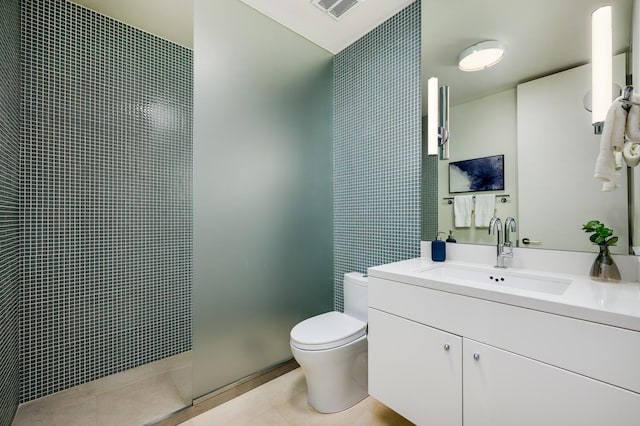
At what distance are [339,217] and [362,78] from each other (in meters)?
1.13

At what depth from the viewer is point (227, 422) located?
1.50 meters

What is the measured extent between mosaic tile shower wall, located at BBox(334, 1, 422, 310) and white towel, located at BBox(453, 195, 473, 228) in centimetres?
23

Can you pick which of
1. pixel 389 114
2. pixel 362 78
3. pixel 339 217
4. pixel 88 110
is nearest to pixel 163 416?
pixel 339 217

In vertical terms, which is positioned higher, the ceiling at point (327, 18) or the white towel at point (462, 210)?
the ceiling at point (327, 18)

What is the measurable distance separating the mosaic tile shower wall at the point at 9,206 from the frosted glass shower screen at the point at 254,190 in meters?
0.87

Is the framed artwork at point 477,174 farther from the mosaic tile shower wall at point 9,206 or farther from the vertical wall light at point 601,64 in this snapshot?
the mosaic tile shower wall at point 9,206

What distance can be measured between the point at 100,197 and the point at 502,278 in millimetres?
2580

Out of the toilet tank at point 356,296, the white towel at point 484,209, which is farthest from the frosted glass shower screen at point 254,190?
the white towel at point 484,209

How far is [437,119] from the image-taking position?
68.5 inches

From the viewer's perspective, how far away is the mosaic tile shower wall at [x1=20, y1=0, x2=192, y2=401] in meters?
1.71

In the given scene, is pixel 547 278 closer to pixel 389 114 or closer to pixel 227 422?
pixel 389 114

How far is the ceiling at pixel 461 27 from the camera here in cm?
127

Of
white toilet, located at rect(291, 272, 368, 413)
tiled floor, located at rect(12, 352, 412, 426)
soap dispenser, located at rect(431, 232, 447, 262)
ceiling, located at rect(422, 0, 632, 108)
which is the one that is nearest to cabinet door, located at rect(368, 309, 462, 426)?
white toilet, located at rect(291, 272, 368, 413)

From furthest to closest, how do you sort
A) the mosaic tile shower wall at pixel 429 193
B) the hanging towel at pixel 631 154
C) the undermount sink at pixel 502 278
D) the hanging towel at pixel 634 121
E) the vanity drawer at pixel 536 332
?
the mosaic tile shower wall at pixel 429 193 < the undermount sink at pixel 502 278 < the hanging towel at pixel 631 154 < the hanging towel at pixel 634 121 < the vanity drawer at pixel 536 332
